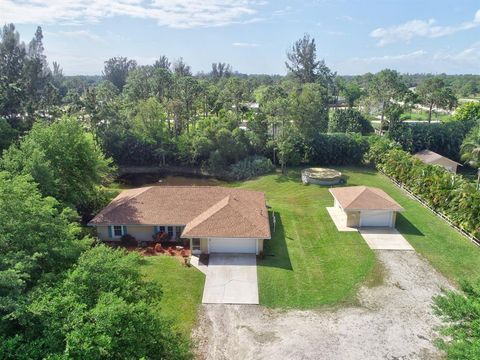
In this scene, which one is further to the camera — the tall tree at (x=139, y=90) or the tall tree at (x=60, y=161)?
the tall tree at (x=139, y=90)

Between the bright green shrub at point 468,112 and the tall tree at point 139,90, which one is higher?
the tall tree at point 139,90

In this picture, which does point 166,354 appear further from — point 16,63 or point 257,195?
point 16,63

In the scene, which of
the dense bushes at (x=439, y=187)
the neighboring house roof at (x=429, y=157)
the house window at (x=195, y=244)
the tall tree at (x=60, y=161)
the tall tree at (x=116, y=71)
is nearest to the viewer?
the tall tree at (x=60, y=161)

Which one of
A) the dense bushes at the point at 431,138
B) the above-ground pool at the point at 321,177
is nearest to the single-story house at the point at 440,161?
the dense bushes at the point at 431,138

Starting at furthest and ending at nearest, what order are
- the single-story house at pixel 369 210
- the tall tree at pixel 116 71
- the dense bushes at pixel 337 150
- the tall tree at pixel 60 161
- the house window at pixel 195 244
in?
the tall tree at pixel 116 71 → the dense bushes at pixel 337 150 → the single-story house at pixel 369 210 → the house window at pixel 195 244 → the tall tree at pixel 60 161

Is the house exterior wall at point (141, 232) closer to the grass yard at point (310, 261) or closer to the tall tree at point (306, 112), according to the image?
the grass yard at point (310, 261)

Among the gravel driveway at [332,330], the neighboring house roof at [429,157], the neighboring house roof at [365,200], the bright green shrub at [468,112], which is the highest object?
the bright green shrub at [468,112]

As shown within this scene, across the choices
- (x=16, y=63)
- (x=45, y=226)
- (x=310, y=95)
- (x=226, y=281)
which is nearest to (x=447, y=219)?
(x=226, y=281)
